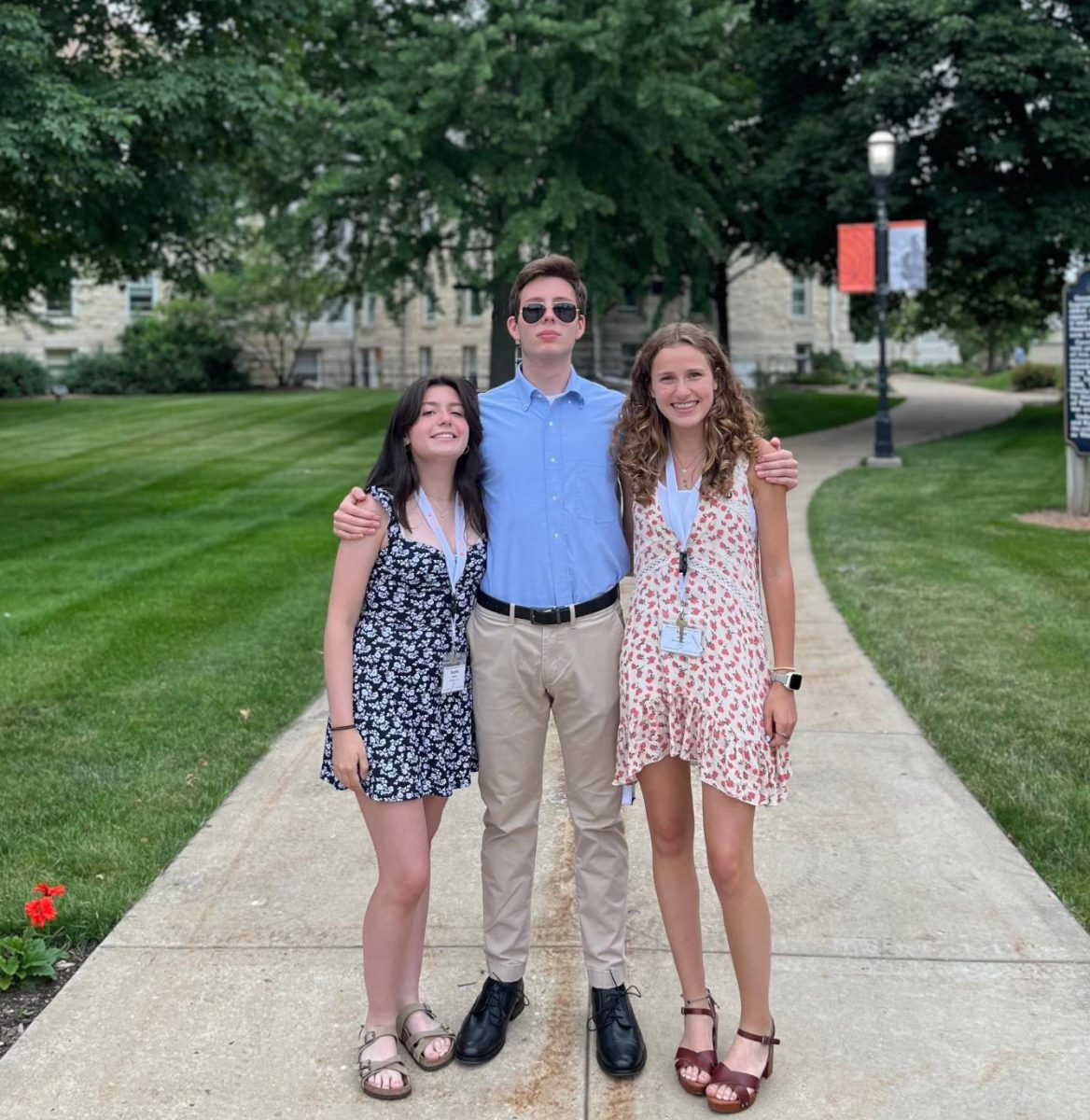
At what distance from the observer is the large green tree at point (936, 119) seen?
848 inches

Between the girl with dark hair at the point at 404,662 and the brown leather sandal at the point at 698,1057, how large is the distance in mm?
597

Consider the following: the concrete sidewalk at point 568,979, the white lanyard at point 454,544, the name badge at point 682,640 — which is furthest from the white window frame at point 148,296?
the name badge at point 682,640

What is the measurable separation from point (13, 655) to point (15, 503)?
333 inches

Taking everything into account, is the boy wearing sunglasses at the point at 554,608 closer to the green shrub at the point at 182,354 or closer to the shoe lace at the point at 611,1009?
the shoe lace at the point at 611,1009

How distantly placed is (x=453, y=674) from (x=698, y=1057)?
112 cm

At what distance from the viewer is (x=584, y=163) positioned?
71.9 feet

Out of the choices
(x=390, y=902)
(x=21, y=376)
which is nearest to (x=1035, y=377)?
(x=21, y=376)

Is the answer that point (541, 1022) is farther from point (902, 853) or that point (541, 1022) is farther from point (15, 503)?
point (15, 503)

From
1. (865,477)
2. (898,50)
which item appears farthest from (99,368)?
(865,477)

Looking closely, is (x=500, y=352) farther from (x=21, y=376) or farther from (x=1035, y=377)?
(x=1035, y=377)

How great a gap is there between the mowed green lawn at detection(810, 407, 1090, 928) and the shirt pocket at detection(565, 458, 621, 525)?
2141 millimetres

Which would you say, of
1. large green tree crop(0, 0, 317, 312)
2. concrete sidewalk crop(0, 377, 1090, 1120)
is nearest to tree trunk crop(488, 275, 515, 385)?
large green tree crop(0, 0, 317, 312)


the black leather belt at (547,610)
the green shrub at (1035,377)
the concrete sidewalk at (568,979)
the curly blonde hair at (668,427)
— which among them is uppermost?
the green shrub at (1035,377)

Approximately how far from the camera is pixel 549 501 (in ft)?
10.7
